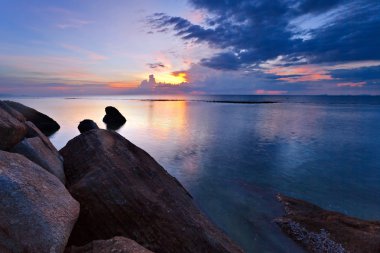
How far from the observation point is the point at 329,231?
9445 millimetres

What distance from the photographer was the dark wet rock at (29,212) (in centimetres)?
366

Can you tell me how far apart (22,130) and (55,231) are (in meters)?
4.34

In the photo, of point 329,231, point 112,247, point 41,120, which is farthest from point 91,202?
point 41,120

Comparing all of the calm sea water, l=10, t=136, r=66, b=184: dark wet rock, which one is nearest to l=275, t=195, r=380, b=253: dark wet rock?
the calm sea water

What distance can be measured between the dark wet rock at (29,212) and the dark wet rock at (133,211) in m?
1.03

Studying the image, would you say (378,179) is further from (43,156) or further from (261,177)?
(43,156)

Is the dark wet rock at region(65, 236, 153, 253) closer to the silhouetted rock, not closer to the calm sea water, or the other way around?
the calm sea water

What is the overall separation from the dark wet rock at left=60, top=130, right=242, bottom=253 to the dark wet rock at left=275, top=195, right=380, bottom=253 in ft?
13.8

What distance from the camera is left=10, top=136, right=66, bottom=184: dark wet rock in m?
6.53

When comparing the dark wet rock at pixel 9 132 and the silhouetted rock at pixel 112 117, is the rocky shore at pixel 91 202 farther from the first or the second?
the silhouetted rock at pixel 112 117

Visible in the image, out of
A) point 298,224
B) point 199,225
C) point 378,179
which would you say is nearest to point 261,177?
point 298,224

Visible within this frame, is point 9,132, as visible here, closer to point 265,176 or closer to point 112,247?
point 112,247

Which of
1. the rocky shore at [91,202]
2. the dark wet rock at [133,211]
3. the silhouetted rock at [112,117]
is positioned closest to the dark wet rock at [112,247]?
the rocky shore at [91,202]

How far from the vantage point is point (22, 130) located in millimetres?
7164
